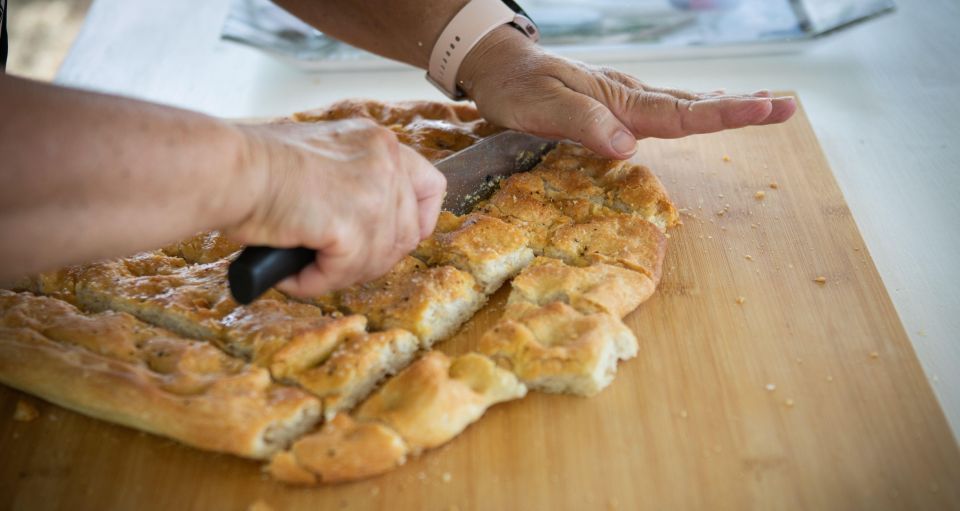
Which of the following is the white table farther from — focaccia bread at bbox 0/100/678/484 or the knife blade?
the knife blade

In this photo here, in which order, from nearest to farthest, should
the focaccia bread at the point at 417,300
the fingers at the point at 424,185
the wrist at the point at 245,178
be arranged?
the wrist at the point at 245,178, the fingers at the point at 424,185, the focaccia bread at the point at 417,300

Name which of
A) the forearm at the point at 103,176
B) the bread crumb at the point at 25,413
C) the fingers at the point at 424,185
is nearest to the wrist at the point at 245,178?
the forearm at the point at 103,176

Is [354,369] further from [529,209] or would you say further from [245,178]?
[529,209]

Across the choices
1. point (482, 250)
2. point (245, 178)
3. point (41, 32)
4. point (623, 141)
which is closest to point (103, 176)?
point (245, 178)

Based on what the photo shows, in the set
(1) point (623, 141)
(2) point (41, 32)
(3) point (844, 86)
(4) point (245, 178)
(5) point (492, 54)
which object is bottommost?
(2) point (41, 32)

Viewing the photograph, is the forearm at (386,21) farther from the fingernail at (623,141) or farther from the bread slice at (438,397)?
the bread slice at (438,397)

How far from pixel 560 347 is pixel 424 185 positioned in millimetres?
468

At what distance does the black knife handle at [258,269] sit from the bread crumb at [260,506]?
39 cm

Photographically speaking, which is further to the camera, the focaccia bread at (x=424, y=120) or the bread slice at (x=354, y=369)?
the focaccia bread at (x=424, y=120)

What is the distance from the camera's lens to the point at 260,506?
152cm

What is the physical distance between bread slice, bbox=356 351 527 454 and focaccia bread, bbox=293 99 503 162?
83 centimetres

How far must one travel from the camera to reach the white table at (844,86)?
2309mm

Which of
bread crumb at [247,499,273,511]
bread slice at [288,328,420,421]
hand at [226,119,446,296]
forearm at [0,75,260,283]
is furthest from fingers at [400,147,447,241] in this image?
bread crumb at [247,499,273,511]

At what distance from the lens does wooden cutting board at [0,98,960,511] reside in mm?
1541
